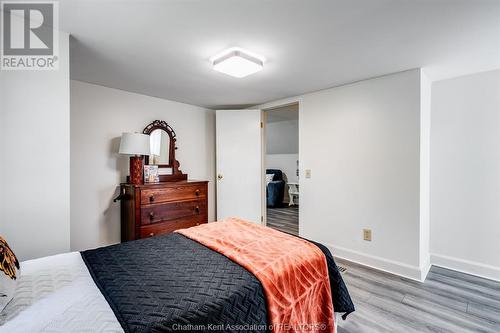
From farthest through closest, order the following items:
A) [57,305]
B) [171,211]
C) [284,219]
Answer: [284,219] → [171,211] → [57,305]

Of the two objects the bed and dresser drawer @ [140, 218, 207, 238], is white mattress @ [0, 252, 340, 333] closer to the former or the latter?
the bed

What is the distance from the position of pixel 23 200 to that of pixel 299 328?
185 cm

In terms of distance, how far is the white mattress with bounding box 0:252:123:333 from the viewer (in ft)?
2.54

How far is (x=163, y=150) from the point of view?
3408mm

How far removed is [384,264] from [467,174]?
4.34 ft

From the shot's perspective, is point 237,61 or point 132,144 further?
point 132,144

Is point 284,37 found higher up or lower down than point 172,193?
higher up

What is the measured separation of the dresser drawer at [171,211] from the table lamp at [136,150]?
0.42 meters

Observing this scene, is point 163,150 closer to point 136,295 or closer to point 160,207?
point 160,207

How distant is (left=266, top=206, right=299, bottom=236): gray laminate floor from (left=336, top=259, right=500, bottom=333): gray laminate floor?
5.40 feet

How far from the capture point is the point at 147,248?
1506 millimetres

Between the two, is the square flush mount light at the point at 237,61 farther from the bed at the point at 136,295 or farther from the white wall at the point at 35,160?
the bed at the point at 136,295

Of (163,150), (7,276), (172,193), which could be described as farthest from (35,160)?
(163,150)

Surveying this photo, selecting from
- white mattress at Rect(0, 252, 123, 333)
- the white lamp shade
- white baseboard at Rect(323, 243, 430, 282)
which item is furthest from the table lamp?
white baseboard at Rect(323, 243, 430, 282)
